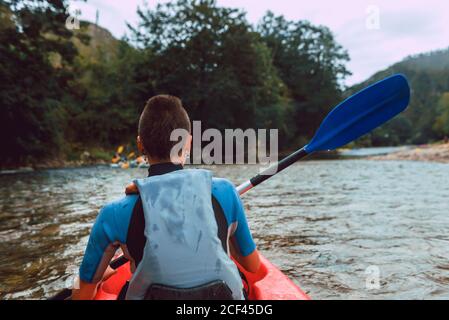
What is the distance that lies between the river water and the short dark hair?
1689 mm

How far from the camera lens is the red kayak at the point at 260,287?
1674 millimetres

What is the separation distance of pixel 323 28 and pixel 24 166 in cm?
2968

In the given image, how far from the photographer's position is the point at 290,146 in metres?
30.7

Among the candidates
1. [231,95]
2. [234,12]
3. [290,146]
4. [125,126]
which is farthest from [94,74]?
[290,146]

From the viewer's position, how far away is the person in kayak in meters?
1.27

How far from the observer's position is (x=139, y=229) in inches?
51.3

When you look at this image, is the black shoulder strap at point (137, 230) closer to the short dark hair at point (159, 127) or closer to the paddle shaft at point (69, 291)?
the short dark hair at point (159, 127)

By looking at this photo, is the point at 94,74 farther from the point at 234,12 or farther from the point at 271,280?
the point at 271,280

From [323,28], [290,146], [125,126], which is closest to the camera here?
[125,126]

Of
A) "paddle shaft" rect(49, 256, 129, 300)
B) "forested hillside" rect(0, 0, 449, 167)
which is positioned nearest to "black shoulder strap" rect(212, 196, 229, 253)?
"paddle shaft" rect(49, 256, 129, 300)

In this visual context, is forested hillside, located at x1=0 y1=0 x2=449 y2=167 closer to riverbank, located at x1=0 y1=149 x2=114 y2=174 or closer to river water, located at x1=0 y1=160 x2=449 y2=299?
riverbank, located at x1=0 y1=149 x2=114 y2=174

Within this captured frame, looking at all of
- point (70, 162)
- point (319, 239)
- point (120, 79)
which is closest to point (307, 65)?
point (120, 79)

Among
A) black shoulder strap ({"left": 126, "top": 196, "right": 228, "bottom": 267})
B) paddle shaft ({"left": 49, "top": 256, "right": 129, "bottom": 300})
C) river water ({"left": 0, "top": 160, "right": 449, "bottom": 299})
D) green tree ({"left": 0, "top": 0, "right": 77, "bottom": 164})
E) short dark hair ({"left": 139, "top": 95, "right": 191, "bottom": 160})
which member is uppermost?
green tree ({"left": 0, "top": 0, "right": 77, "bottom": 164})

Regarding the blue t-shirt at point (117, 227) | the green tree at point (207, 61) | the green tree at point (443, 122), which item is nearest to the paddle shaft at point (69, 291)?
the blue t-shirt at point (117, 227)
